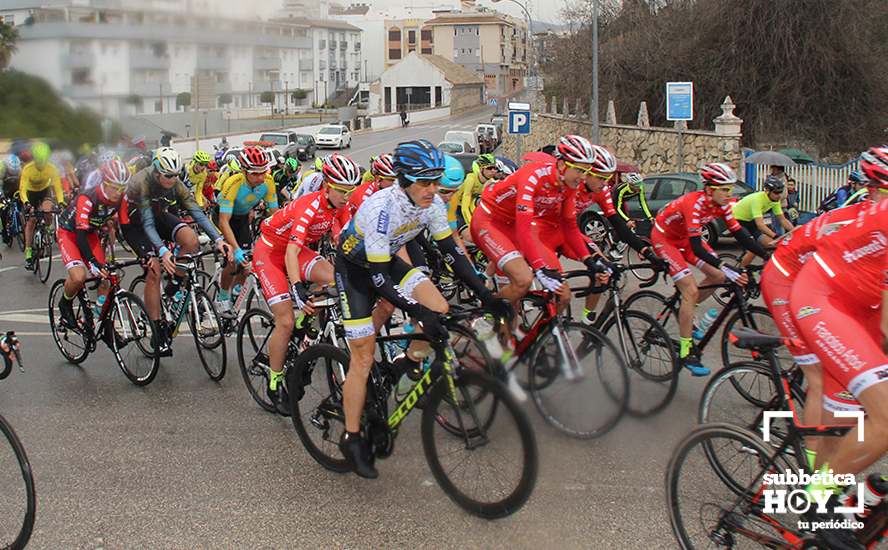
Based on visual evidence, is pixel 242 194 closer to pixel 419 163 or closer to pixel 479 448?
pixel 419 163

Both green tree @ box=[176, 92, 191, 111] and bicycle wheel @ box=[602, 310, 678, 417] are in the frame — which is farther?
green tree @ box=[176, 92, 191, 111]

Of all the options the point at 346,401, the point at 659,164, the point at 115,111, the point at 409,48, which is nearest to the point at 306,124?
the point at 659,164

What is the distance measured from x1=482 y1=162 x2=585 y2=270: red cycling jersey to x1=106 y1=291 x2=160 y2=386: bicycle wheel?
3.29 m

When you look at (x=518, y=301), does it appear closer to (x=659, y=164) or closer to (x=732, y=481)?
(x=732, y=481)

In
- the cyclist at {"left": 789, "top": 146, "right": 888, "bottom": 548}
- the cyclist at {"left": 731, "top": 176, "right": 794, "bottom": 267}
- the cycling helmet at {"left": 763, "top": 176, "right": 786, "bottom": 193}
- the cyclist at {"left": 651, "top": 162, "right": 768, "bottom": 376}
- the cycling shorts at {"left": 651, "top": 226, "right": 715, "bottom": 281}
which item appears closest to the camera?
the cyclist at {"left": 789, "top": 146, "right": 888, "bottom": 548}

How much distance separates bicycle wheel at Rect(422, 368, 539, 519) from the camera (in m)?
3.67

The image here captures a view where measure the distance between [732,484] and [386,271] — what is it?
2082 mm

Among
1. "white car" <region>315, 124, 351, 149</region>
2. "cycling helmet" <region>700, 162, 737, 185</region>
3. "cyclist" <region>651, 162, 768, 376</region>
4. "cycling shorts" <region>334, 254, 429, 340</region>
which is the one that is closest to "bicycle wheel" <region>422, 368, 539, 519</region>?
"cycling shorts" <region>334, 254, 429, 340</region>

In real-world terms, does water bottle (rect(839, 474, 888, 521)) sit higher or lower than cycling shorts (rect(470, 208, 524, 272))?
lower

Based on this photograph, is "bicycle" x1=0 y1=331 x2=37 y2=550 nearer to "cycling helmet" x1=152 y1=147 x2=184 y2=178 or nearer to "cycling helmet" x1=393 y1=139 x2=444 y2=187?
"cycling helmet" x1=393 y1=139 x2=444 y2=187

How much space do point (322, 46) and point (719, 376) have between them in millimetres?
16061

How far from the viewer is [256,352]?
6133mm

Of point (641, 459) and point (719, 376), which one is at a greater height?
point (719, 376)

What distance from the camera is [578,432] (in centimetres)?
518
